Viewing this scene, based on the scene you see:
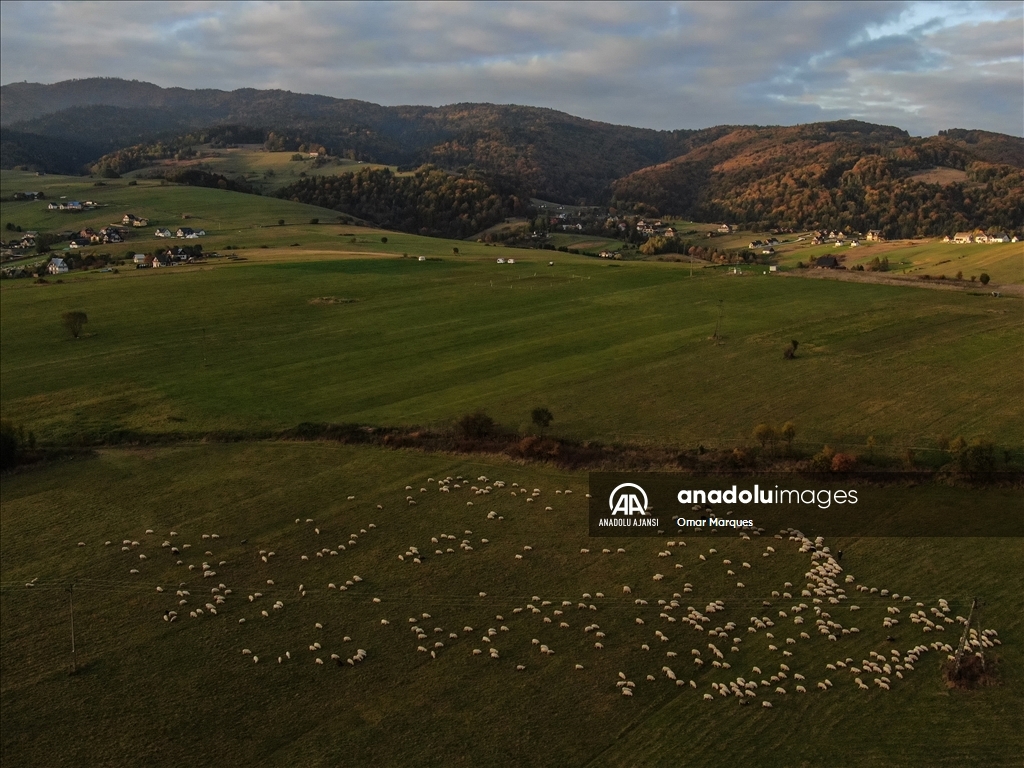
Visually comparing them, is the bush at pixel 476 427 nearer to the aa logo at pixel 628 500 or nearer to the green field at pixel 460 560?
the green field at pixel 460 560

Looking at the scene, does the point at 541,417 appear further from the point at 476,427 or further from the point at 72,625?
the point at 72,625

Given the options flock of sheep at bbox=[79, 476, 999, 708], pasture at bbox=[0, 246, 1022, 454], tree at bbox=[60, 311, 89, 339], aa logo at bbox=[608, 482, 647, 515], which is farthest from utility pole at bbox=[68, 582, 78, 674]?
tree at bbox=[60, 311, 89, 339]

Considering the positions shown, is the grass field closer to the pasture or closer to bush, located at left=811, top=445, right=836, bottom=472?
bush, located at left=811, top=445, right=836, bottom=472

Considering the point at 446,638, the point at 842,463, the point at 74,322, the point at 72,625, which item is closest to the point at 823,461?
the point at 842,463

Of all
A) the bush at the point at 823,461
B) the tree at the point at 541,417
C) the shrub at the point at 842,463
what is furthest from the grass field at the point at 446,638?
the tree at the point at 541,417

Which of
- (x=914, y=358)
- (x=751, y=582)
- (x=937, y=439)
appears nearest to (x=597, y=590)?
(x=751, y=582)

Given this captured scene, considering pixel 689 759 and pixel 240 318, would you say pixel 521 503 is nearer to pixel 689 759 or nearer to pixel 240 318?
pixel 689 759
